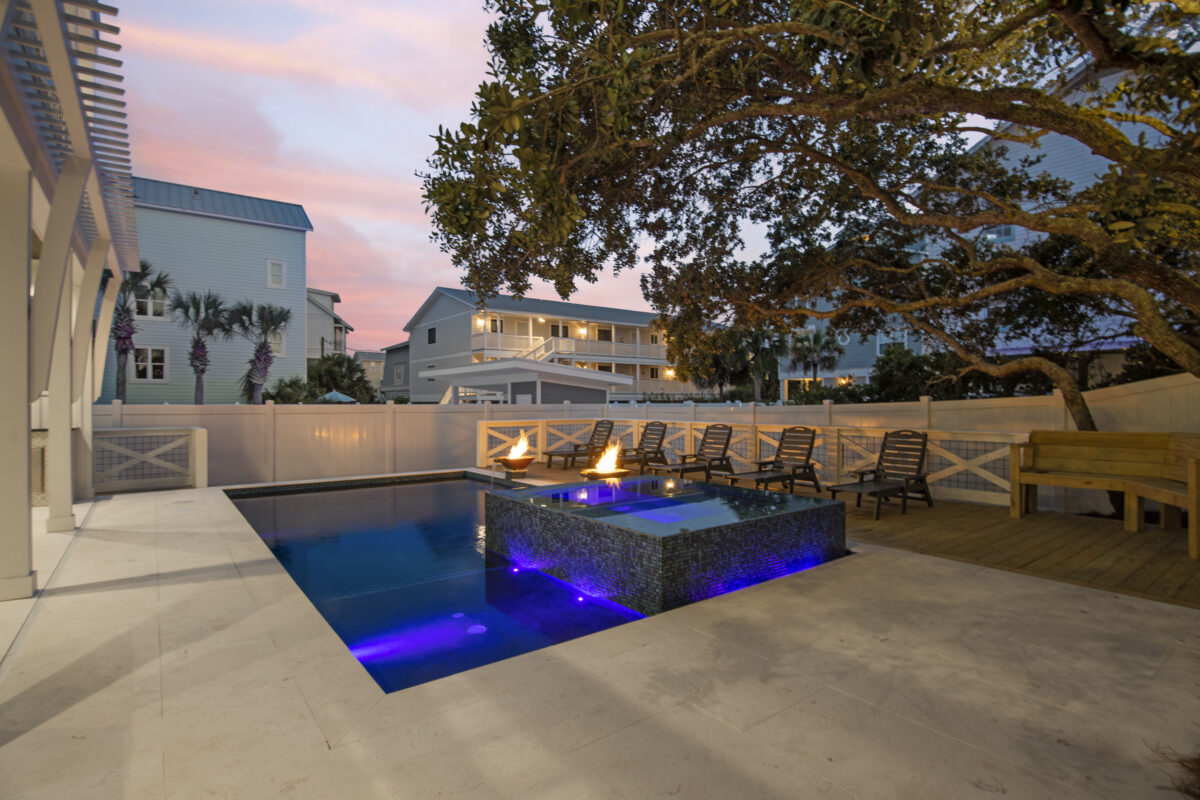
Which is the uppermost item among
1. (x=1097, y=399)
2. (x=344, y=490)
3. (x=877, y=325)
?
(x=877, y=325)

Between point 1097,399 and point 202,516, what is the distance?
37.8 feet

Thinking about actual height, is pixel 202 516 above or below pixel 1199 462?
below

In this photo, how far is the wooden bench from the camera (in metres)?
5.21

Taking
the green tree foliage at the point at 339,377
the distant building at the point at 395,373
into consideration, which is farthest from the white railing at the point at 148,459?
the distant building at the point at 395,373

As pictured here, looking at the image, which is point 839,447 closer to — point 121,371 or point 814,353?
point 814,353

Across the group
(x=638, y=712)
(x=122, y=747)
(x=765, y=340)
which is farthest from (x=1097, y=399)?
(x=765, y=340)

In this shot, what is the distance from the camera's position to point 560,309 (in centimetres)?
2775

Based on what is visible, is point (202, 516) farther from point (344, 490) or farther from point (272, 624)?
point (272, 624)

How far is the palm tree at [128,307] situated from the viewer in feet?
54.3

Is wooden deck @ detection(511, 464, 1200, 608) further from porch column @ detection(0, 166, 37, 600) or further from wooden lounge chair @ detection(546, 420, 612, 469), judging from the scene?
porch column @ detection(0, 166, 37, 600)

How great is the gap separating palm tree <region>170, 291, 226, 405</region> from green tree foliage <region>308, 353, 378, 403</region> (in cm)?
432

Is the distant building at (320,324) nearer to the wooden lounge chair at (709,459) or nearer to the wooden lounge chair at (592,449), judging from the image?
the wooden lounge chair at (592,449)

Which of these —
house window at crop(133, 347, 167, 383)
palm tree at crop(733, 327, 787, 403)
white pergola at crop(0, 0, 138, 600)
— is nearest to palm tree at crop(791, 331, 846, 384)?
palm tree at crop(733, 327, 787, 403)

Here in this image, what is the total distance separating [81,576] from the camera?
465 centimetres
